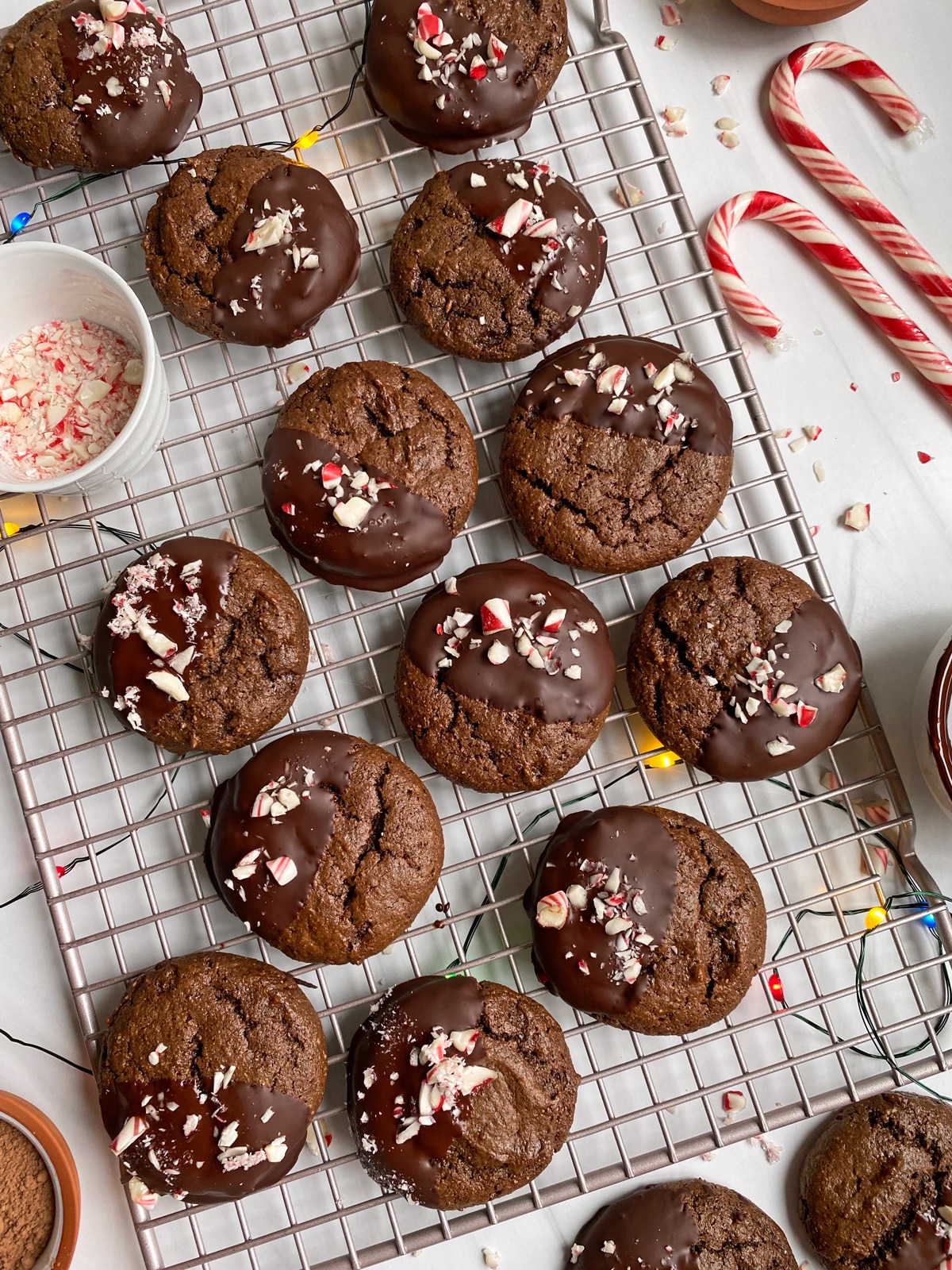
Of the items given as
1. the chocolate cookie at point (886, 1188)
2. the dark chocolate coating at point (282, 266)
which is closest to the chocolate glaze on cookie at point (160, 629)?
the dark chocolate coating at point (282, 266)

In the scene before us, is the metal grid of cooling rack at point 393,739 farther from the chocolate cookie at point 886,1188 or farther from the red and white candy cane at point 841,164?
the red and white candy cane at point 841,164

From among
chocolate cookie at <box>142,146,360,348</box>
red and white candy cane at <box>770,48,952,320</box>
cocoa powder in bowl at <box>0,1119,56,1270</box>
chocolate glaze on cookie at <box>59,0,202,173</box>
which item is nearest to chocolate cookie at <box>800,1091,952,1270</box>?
cocoa powder in bowl at <box>0,1119,56,1270</box>

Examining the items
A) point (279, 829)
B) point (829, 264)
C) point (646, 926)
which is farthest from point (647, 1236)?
point (829, 264)

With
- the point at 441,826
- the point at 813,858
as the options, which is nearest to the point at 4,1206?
the point at 441,826

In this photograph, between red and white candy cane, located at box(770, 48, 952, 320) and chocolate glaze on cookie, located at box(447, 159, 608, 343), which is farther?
red and white candy cane, located at box(770, 48, 952, 320)

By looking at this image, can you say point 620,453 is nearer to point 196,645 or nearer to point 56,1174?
point 196,645

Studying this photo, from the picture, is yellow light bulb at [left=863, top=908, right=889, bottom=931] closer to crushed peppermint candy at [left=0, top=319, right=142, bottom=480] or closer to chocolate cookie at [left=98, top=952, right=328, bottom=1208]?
chocolate cookie at [left=98, top=952, right=328, bottom=1208]
